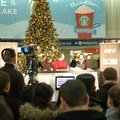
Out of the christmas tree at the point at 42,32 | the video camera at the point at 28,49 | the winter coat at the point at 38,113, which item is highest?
the christmas tree at the point at 42,32

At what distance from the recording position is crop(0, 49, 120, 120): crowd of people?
1.42 meters

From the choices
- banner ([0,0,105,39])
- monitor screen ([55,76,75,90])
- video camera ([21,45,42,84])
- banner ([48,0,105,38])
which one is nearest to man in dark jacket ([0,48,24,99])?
video camera ([21,45,42,84])

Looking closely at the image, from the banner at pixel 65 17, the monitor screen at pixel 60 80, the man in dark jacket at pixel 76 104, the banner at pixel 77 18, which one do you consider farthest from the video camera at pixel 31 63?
the banner at pixel 77 18

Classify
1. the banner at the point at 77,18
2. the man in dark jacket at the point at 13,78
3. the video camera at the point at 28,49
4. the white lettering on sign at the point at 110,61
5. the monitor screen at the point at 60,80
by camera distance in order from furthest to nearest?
the banner at the point at 77,18
the white lettering on sign at the point at 110,61
the monitor screen at the point at 60,80
the video camera at the point at 28,49
the man in dark jacket at the point at 13,78

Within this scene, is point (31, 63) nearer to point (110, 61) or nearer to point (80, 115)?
point (80, 115)

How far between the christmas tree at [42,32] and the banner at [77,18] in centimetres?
351

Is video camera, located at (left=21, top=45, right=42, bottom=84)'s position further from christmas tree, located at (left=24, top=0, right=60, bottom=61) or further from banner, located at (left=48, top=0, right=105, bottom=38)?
banner, located at (left=48, top=0, right=105, bottom=38)

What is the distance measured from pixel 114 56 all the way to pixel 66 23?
21.4ft

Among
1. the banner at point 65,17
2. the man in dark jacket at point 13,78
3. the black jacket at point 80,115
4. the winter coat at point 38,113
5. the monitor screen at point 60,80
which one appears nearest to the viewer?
the black jacket at point 80,115

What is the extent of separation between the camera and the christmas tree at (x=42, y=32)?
8648mm

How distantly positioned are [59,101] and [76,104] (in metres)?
0.74

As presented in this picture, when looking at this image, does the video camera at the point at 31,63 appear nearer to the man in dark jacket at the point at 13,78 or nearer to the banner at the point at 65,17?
the man in dark jacket at the point at 13,78

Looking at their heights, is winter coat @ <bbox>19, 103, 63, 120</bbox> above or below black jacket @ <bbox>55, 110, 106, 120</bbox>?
below

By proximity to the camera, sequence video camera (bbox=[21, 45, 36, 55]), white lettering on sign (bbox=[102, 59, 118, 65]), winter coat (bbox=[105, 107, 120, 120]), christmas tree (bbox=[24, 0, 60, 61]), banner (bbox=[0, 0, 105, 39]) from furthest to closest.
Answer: banner (bbox=[0, 0, 105, 39]) < christmas tree (bbox=[24, 0, 60, 61]) < white lettering on sign (bbox=[102, 59, 118, 65]) < video camera (bbox=[21, 45, 36, 55]) < winter coat (bbox=[105, 107, 120, 120])
